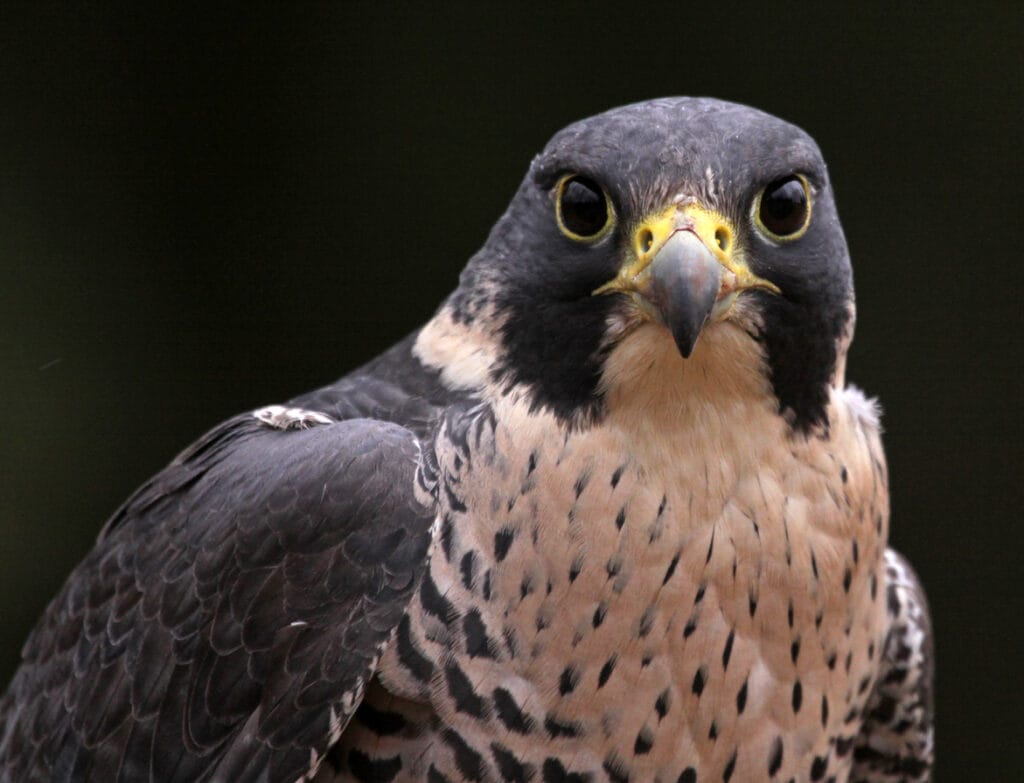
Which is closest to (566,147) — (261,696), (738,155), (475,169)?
(738,155)

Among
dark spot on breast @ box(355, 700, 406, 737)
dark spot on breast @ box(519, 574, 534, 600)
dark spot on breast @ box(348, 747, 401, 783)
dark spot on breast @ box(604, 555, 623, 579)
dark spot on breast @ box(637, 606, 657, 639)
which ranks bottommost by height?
dark spot on breast @ box(348, 747, 401, 783)

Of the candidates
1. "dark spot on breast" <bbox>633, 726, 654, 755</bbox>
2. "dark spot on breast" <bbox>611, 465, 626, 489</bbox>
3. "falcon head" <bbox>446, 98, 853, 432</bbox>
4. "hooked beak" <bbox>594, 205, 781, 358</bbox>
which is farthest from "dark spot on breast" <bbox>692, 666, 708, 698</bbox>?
"hooked beak" <bbox>594, 205, 781, 358</bbox>

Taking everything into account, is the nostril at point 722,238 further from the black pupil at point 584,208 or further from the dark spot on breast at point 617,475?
the dark spot on breast at point 617,475

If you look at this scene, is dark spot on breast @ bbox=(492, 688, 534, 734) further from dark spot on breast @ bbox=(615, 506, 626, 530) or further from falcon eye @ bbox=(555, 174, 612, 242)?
falcon eye @ bbox=(555, 174, 612, 242)

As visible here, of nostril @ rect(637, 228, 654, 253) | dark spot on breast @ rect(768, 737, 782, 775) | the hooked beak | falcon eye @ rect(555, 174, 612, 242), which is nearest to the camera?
the hooked beak

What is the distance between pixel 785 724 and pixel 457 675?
607mm

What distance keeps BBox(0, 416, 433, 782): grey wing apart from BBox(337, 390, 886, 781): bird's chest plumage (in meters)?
0.09

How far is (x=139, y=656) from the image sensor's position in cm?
266

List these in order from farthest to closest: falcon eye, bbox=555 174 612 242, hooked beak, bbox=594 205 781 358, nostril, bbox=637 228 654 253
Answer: falcon eye, bbox=555 174 612 242, nostril, bbox=637 228 654 253, hooked beak, bbox=594 205 781 358

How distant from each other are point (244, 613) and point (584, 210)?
90 cm

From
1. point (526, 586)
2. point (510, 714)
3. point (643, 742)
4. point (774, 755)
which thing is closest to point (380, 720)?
point (510, 714)

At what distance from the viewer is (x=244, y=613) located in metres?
2.53

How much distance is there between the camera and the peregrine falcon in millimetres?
2436

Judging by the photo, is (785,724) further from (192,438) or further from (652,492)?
(192,438)
